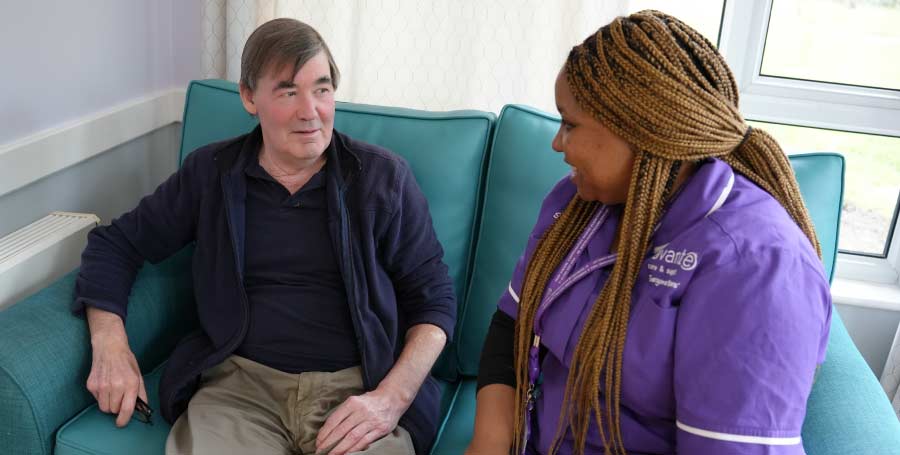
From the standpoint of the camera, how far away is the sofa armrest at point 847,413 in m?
1.30

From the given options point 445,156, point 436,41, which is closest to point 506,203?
point 445,156

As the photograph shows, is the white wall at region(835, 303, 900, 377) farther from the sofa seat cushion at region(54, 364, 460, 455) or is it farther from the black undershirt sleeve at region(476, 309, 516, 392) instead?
the sofa seat cushion at region(54, 364, 460, 455)

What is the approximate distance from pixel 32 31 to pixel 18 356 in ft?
2.58

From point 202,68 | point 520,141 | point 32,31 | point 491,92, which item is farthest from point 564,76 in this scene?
point 202,68

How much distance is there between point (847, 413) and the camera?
4.50 ft

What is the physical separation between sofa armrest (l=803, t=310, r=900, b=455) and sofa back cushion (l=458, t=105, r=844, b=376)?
66 centimetres

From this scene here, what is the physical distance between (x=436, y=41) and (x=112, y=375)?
3.76 ft

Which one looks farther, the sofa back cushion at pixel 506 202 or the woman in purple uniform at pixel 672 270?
the sofa back cushion at pixel 506 202

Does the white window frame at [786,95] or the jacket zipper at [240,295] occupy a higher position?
the white window frame at [786,95]

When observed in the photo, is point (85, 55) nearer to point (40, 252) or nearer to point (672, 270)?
point (40, 252)

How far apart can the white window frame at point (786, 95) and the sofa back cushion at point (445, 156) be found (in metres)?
0.79

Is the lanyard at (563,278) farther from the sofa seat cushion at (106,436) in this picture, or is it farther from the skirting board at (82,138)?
the skirting board at (82,138)

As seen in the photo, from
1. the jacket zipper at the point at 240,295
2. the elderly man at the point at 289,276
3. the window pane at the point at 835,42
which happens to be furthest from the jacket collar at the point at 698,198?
the window pane at the point at 835,42

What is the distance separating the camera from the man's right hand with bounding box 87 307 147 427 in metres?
1.55
